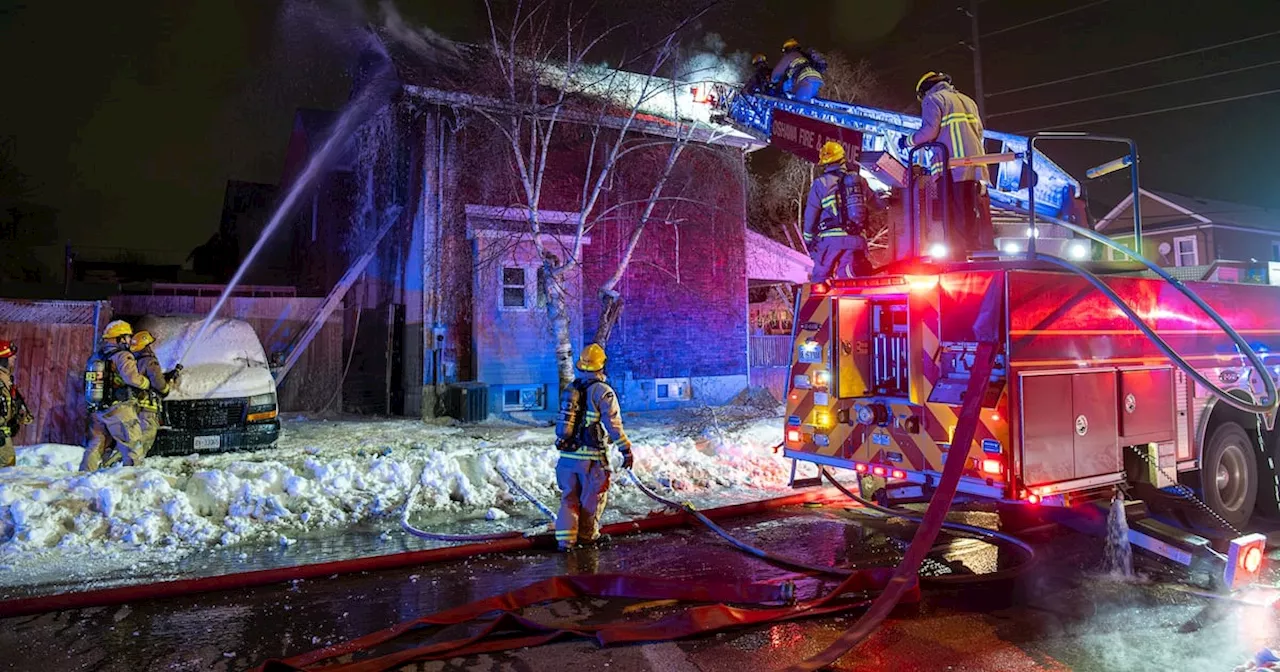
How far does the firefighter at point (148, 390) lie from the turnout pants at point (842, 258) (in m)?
7.11

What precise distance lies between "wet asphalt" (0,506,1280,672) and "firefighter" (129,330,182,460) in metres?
4.05

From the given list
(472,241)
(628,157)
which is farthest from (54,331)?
(628,157)

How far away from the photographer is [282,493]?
748cm

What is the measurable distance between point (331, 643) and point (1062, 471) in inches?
193

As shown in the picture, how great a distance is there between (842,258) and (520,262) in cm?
916

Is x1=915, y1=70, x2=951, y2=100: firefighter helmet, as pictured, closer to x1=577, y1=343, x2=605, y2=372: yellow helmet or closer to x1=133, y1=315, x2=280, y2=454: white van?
x1=577, y1=343, x2=605, y2=372: yellow helmet

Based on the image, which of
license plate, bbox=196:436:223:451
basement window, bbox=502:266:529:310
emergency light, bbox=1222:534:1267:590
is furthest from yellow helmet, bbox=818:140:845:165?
basement window, bbox=502:266:529:310

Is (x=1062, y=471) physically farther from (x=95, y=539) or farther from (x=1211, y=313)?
(x=95, y=539)

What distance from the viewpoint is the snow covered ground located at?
6301mm

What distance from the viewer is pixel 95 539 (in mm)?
6379

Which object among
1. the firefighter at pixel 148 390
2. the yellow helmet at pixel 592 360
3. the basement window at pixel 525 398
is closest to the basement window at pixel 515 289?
the basement window at pixel 525 398

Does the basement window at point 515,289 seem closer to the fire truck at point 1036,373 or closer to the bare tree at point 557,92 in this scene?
the bare tree at point 557,92

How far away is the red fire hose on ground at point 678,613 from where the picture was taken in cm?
418

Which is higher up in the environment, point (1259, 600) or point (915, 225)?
point (915, 225)
